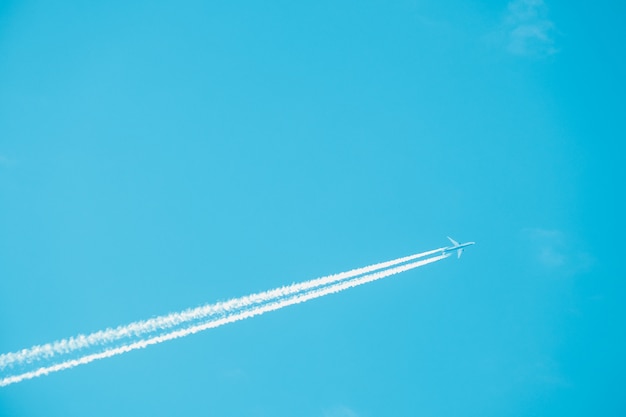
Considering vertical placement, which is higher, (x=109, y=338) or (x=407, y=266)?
(x=407, y=266)

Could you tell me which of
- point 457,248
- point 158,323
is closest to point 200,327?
point 158,323

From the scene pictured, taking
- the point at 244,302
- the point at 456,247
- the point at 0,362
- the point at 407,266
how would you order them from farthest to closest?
1. the point at 456,247
2. the point at 407,266
3. the point at 244,302
4. the point at 0,362

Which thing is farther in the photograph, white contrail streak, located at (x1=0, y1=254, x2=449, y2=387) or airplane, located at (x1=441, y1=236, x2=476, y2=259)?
airplane, located at (x1=441, y1=236, x2=476, y2=259)

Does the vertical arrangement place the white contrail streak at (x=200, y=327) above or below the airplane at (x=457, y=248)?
below

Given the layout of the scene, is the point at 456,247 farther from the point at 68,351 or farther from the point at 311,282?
the point at 68,351

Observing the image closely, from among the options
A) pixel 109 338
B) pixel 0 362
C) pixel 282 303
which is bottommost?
pixel 0 362

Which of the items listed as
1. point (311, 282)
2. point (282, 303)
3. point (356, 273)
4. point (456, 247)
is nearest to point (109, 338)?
point (282, 303)

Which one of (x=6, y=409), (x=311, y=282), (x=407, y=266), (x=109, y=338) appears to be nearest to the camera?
(x=109, y=338)

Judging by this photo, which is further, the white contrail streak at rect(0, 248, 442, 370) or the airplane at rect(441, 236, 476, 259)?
the airplane at rect(441, 236, 476, 259)

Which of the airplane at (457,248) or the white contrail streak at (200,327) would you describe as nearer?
the white contrail streak at (200,327)

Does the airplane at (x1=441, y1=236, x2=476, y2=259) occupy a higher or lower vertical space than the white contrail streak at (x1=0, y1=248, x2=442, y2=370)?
higher

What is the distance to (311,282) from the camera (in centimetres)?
4575

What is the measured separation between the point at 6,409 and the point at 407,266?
57.2 meters

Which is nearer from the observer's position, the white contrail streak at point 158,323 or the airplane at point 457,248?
the white contrail streak at point 158,323
